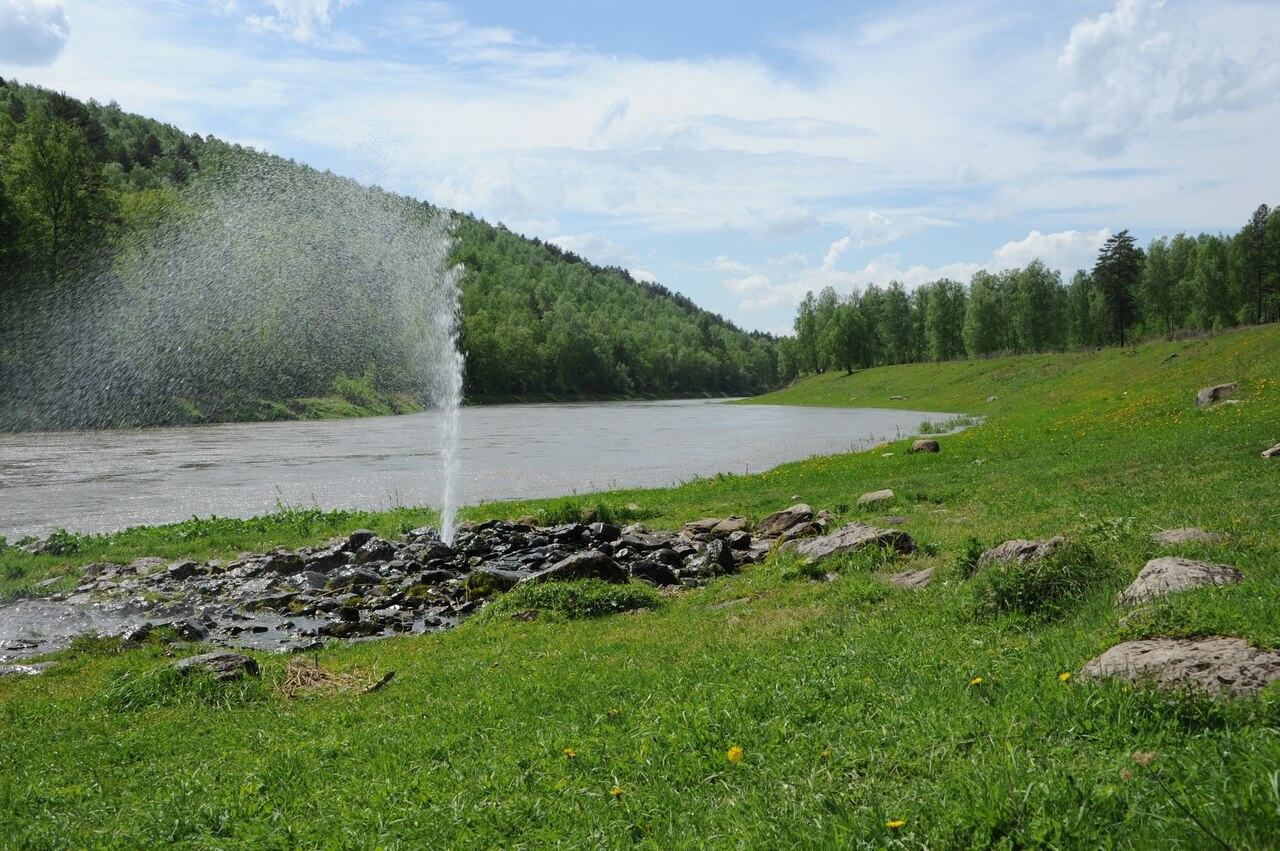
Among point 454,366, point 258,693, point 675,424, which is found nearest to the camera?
point 258,693

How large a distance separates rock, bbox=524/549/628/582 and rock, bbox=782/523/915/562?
372cm

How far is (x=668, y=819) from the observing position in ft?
20.2

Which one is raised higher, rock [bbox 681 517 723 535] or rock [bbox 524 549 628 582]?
rock [bbox 524 549 628 582]

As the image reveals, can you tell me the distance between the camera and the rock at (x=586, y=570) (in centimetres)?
1752

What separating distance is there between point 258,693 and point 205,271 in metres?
85.9

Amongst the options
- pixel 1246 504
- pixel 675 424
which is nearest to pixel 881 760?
pixel 1246 504

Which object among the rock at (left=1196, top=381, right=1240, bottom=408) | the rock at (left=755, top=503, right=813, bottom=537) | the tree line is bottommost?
the rock at (left=755, top=503, right=813, bottom=537)

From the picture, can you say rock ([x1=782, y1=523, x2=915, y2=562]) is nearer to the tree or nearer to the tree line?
the tree line

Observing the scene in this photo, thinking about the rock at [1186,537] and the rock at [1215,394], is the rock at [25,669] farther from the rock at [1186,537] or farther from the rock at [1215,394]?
the rock at [1215,394]

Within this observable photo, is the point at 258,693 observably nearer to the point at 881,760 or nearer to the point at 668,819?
the point at 668,819

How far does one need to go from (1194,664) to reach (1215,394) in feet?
131

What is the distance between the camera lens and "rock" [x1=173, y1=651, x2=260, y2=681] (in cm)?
1205

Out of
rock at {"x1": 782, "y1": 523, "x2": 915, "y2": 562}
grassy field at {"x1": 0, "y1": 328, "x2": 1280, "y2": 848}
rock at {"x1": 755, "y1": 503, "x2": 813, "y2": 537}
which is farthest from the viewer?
rock at {"x1": 755, "y1": 503, "x2": 813, "y2": 537}

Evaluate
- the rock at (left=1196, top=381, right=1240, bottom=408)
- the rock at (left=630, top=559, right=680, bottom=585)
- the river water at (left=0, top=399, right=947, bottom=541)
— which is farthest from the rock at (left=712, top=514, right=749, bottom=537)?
the rock at (left=1196, top=381, right=1240, bottom=408)
